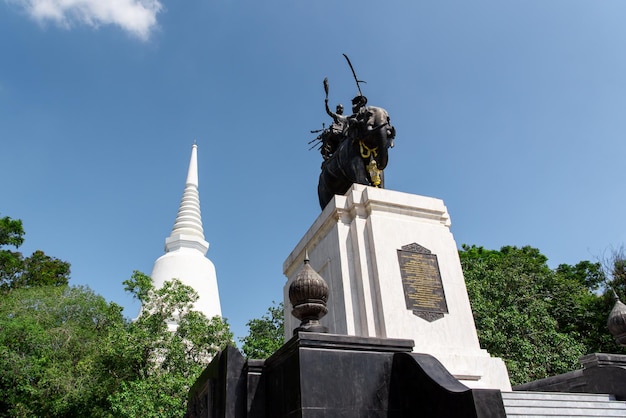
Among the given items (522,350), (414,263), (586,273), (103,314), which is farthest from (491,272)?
(103,314)

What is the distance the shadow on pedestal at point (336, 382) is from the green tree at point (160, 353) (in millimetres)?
8289

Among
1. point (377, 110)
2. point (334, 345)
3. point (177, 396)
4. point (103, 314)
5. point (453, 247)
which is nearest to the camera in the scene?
point (334, 345)

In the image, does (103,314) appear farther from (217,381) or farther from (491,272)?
(217,381)

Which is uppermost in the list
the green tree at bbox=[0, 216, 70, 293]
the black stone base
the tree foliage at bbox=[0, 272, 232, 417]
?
the green tree at bbox=[0, 216, 70, 293]

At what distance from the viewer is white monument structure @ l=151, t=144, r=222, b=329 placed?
28.7m

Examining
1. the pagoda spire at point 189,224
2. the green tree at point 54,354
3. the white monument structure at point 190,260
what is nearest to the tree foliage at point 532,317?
the green tree at point 54,354

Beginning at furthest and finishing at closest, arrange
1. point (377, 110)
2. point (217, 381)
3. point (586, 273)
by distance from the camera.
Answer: point (586, 273) → point (377, 110) → point (217, 381)

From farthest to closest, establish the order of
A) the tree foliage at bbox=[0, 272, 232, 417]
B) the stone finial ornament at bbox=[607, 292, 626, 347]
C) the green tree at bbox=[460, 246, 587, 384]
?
the green tree at bbox=[460, 246, 587, 384]
the tree foliage at bbox=[0, 272, 232, 417]
the stone finial ornament at bbox=[607, 292, 626, 347]

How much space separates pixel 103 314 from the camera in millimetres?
21484

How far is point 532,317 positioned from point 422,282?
11.5 metres

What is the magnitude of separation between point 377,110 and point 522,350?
10356 mm

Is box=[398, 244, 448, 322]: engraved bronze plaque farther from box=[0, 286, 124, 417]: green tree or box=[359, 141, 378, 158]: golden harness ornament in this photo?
box=[0, 286, 124, 417]: green tree

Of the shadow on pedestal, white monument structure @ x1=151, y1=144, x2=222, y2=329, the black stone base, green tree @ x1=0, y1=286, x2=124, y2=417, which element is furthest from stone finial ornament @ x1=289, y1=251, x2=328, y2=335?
white monument structure @ x1=151, y1=144, x2=222, y2=329

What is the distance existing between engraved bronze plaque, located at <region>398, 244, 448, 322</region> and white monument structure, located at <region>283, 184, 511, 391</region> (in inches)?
0.6
